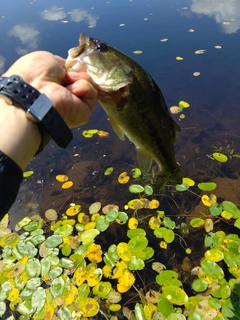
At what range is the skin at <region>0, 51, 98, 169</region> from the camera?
4.54 ft

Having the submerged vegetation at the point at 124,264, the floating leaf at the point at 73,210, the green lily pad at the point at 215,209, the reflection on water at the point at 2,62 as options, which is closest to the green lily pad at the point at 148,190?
the submerged vegetation at the point at 124,264

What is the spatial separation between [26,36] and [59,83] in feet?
19.7

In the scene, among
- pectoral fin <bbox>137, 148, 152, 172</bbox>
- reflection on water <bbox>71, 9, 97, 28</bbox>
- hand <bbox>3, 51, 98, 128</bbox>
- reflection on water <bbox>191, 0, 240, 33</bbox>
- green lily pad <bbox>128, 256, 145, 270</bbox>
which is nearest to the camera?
hand <bbox>3, 51, 98, 128</bbox>

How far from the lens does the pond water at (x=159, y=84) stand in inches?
136

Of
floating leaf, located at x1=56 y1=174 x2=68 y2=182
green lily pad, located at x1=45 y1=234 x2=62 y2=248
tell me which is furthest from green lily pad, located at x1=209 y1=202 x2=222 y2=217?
floating leaf, located at x1=56 y1=174 x2=68 y2=182

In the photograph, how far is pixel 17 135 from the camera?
139 cm

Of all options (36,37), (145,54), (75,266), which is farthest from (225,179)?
(36,37)

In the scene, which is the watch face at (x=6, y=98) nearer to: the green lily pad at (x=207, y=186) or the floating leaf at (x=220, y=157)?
Result: the green lily pad at (x=207, y=186)

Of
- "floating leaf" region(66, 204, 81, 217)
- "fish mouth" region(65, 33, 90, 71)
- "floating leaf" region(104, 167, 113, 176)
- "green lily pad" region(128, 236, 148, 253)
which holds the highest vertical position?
"fish mouth" region(65, 33, 90, 71)

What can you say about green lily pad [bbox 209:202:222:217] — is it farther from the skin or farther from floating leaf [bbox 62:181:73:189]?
the skin

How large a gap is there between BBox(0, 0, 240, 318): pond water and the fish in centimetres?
142

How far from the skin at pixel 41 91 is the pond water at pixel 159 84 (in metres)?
1.68

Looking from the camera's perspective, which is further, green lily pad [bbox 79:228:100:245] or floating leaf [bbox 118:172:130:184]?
floating leaf [bbox 118:172:130:184]

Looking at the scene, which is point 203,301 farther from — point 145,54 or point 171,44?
point 171,44
